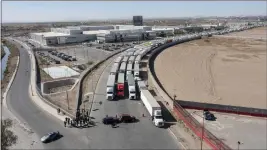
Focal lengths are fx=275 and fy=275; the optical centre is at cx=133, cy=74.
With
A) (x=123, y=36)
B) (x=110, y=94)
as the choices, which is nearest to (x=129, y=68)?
(x=110, y=94)

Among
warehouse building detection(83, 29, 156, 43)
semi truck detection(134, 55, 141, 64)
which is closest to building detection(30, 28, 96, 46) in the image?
warehouse building detection(83, 29, 156, 43)

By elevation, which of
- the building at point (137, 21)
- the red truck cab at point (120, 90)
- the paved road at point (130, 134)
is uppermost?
the building at point (137, 21)

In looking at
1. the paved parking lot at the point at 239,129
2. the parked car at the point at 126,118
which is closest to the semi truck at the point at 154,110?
the parked car at the point at 126,118

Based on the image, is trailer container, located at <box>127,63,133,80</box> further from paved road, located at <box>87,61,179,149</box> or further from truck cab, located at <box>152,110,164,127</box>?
truck cab, located at <box>152,110,164,127</box>

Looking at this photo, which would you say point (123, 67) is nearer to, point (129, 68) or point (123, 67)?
point (123, 67)

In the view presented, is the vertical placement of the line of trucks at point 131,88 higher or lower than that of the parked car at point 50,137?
higher

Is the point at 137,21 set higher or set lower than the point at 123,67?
higher

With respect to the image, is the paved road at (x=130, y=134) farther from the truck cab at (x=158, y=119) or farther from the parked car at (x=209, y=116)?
the parked car at (x=209, y=116)
